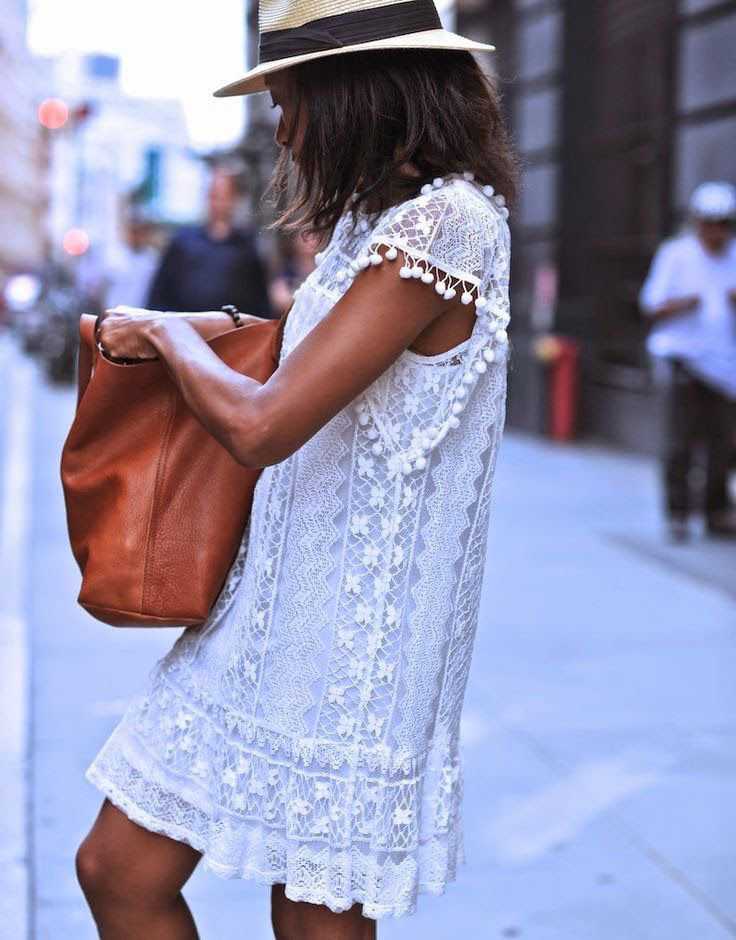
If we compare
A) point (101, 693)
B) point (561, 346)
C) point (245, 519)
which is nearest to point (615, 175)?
point (561, 346)

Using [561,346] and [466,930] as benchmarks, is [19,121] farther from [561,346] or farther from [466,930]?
[466,930]

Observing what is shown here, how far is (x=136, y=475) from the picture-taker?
2.25 meters

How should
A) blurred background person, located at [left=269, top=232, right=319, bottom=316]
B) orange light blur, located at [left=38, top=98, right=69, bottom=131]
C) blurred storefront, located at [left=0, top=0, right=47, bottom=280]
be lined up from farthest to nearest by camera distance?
blurred storefront, located at [left=0, top=0, right=47, bottom=280], orange light blur, located at [left=38, top=98, right=69, bottom=131], blurred background person, located at [left=269, top=232, right=319, bottom=316]

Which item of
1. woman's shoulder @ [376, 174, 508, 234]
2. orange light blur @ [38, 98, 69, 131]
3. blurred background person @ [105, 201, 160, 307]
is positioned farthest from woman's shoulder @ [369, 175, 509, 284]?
orange light blur @ [38, 98, 69, 131]

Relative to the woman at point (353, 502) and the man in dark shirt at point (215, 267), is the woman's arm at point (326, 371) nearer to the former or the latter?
the woman at point (353, 502)

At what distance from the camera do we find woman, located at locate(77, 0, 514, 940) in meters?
2.04

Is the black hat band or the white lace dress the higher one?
the black hat band

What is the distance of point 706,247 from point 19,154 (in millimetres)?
134749

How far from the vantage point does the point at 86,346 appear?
230 centimetres

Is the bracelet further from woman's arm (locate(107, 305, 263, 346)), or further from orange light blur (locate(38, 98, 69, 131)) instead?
orange light blur (locate(38, 98, 69, 131))

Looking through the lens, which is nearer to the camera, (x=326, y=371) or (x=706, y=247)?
(x=326, y=371)

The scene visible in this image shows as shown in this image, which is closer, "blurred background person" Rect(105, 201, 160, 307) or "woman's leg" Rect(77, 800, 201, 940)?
"woman's leg" Rect(77, 800, 201, 940)

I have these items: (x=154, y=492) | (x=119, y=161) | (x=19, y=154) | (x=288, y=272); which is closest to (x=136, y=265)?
(x=288, y=272)

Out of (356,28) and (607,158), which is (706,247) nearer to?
(607,158)
